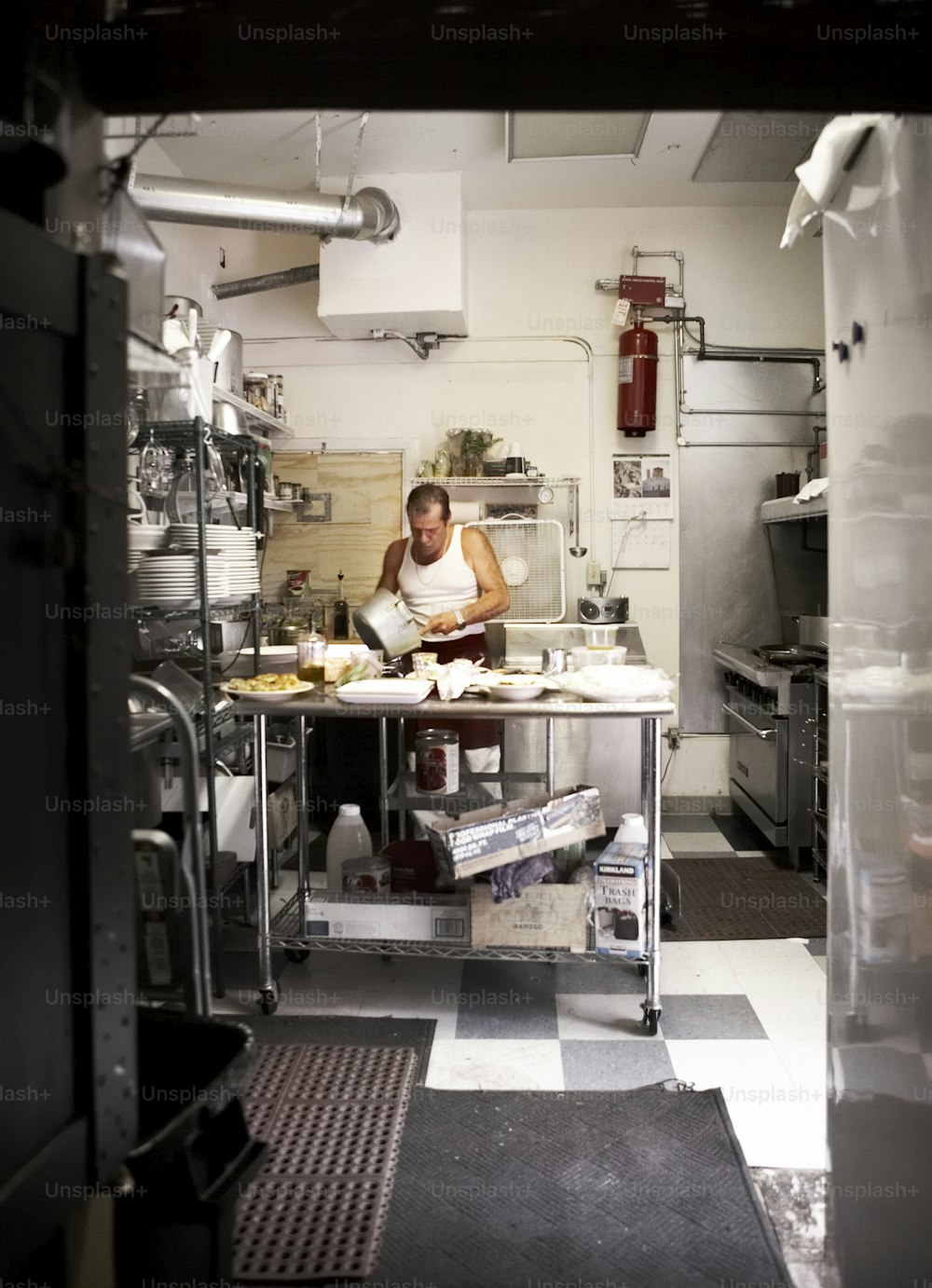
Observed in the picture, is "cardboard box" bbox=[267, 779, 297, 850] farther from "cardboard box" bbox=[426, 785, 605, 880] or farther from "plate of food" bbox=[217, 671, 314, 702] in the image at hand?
"cardboard box" bbox=[426, 785, 605, 880]

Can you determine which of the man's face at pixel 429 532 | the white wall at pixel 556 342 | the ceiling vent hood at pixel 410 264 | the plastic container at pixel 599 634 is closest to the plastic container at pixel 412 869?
the man's face at pixel 429 532

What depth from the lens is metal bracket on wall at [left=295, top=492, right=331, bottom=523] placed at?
558 centimetres

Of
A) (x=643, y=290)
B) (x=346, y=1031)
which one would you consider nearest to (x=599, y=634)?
(x=643, y=290)

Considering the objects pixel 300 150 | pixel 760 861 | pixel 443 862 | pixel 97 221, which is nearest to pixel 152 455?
pixel 443 862

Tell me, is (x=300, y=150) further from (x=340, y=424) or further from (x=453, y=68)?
(x=453, y=68)

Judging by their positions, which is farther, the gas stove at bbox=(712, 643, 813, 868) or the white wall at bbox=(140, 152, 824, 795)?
the white wall at bbox=(140, 152, 824, 795)

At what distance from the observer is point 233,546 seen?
3.36m

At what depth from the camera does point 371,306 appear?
4.93m

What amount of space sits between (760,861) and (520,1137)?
252 centimetres

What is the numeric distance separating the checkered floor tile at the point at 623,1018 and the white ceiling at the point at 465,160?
3438mm

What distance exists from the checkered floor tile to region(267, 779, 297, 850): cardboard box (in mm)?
464

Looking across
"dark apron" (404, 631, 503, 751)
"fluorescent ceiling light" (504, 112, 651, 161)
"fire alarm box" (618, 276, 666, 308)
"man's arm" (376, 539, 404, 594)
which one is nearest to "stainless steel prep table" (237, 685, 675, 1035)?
"dark apron" (404, 631, 503, 751)

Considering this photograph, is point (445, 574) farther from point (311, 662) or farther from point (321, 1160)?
point (321, 1160)

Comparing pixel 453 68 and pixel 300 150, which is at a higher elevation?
pixel 300 150
